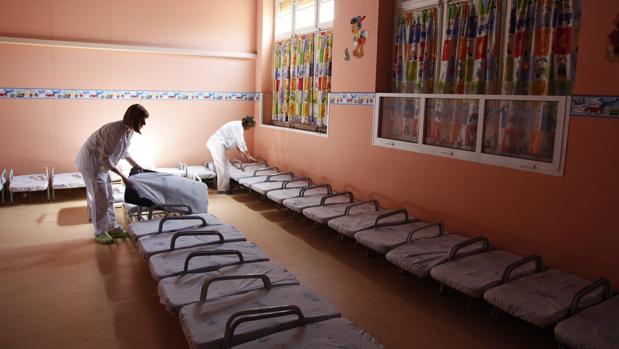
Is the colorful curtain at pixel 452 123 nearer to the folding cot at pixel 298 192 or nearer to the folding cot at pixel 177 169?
the folding cot at pixel 298 192

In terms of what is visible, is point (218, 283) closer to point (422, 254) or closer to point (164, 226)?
point (164, 226)

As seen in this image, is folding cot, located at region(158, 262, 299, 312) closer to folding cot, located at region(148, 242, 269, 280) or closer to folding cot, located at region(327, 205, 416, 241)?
folding cot, located at region(148, 242, 269, 280)

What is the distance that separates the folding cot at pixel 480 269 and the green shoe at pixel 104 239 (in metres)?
3.22

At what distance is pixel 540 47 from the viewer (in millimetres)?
3670

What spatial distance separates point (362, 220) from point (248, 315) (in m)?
2.29

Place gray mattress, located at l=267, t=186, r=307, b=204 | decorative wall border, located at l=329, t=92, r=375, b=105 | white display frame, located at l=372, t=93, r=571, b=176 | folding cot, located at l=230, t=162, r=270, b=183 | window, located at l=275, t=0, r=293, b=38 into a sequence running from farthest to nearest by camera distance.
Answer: window, located at l=275, t=0, r=293, b=38
folding cot, located at l=230, t=162, r=270, b=183
gray mattress, located at l=267, t=186, r=307, b=204
decorative wall border, located at l=329, t=92, r=375, b=105
white display frame, located at l=372, t=93, r=571, b=176

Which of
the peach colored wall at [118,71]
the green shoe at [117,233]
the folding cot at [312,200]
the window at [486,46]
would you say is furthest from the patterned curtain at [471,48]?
the peach colored wall at [118,71]

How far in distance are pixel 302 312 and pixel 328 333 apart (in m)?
0.22

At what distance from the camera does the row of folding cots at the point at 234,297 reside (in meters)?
2.32

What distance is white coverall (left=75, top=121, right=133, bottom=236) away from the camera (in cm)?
448

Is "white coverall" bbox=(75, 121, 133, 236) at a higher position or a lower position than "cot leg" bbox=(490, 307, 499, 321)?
higher

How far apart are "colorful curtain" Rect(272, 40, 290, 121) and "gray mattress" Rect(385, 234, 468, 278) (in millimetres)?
4073

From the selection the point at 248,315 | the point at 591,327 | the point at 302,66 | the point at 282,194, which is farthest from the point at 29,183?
the point at 591,327

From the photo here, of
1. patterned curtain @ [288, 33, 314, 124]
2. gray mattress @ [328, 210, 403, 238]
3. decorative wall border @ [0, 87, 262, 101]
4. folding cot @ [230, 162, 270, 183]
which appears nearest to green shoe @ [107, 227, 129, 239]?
folding cot @ [230, 162, 270, 183]
